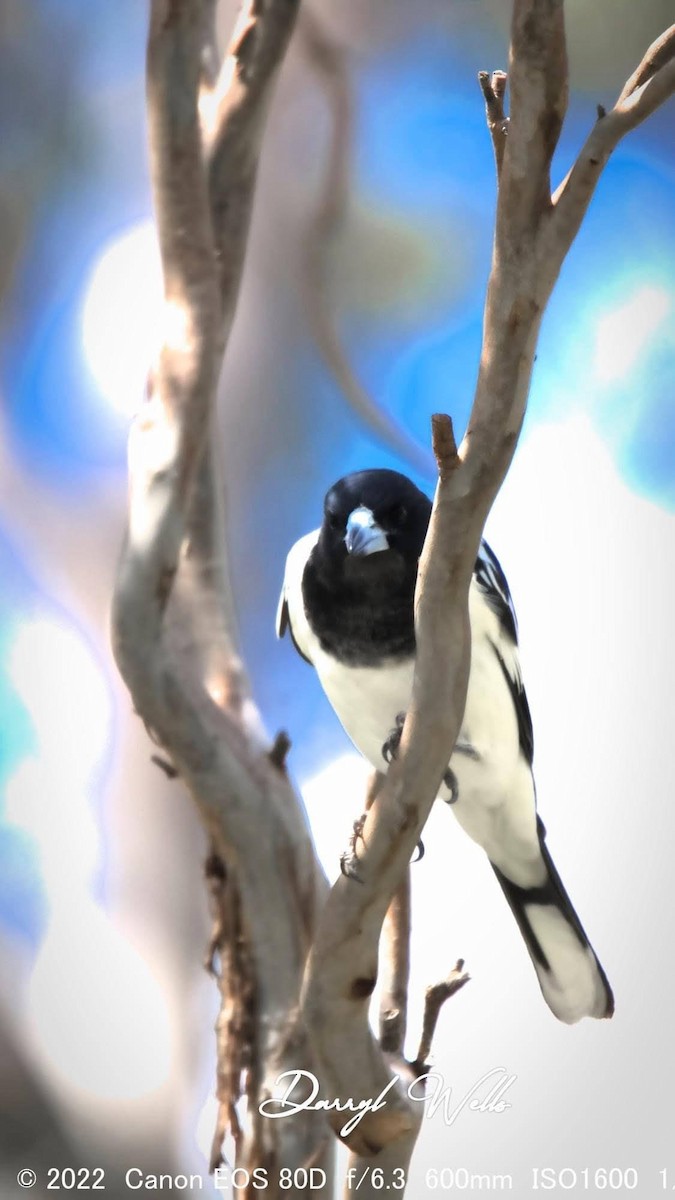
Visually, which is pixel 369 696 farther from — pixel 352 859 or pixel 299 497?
pixel 299 497

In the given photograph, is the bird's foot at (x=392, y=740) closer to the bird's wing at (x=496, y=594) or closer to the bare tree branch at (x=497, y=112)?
the bird's wing at (x=496, y=594)

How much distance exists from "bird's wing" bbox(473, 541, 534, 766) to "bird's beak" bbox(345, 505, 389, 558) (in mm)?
142

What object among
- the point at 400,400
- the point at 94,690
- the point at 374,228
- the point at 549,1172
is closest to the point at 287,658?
the point at 94,690

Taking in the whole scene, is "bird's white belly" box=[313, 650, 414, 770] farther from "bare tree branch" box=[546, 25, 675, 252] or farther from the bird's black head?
"bare tree branch" box=[546, 25, 675, 252]

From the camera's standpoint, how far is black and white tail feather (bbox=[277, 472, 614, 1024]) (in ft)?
3.90

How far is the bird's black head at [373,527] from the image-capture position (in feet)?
3.81

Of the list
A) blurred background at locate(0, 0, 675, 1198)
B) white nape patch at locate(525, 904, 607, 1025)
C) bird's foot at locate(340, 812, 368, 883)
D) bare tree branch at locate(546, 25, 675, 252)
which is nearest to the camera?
bare tree branch at locate(546, 25, 675, 252)

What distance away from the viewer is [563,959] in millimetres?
1301

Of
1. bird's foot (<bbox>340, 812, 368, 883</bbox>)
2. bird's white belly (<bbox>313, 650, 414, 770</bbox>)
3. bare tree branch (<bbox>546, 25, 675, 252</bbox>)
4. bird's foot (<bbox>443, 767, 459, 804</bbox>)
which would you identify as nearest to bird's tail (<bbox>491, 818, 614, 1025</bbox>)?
bird's foot (<bbox>443, 767, 459, 804</bbox>)

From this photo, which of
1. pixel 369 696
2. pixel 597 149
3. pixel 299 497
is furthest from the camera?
pixel 299 497

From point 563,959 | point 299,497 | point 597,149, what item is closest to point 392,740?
point 563,959

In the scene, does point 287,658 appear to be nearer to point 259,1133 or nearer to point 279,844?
point 279,844

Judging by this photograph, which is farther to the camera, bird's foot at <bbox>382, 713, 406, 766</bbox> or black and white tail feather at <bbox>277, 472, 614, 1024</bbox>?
black and white tail feather at <bbox>277, 472, 614, 1024</bbox>

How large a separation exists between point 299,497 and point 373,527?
58cm
